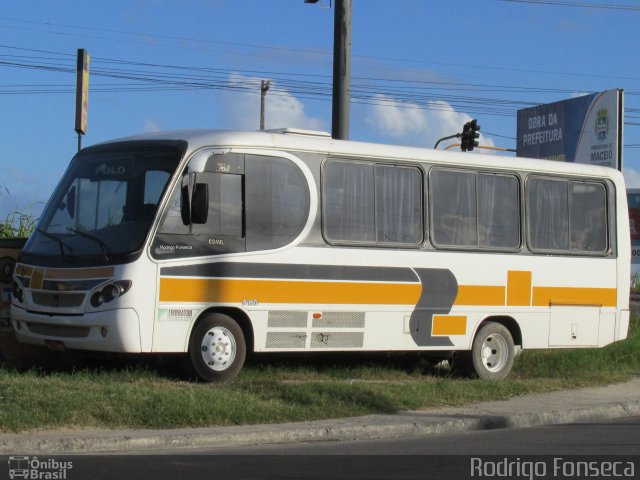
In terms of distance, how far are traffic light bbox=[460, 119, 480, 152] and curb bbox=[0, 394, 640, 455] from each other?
65.2 feet

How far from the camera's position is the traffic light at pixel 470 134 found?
1270 inches

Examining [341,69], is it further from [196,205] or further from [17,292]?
[17,292]

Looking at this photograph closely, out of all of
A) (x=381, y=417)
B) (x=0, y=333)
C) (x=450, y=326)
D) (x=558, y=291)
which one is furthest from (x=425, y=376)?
(x=0, y=333)

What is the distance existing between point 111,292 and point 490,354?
589 centimetres

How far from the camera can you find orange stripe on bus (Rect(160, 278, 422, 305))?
1240 centimetres

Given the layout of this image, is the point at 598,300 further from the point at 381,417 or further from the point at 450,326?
the point at 381,417

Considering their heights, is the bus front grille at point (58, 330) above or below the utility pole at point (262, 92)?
below

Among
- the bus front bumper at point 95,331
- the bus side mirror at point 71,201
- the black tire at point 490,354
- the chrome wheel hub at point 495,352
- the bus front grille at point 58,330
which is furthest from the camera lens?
the chrome wheel hub at point 495,352

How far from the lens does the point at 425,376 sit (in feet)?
50.3

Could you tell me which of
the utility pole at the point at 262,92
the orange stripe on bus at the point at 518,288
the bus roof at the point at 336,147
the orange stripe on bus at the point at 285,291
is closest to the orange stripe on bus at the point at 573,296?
the orange stripe on bus at the point at 518,288

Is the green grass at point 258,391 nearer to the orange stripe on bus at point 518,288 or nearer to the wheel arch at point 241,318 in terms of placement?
the wheel arch at point 241,318

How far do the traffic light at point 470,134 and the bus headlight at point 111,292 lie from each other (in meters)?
21.6

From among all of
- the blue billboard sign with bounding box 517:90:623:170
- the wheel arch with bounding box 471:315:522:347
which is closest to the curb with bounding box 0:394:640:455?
the wheel arch with bounding box 471:315:522:347

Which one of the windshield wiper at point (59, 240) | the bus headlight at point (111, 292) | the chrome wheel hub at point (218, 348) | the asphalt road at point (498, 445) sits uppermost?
the windshield wiper at point (59, 240)
